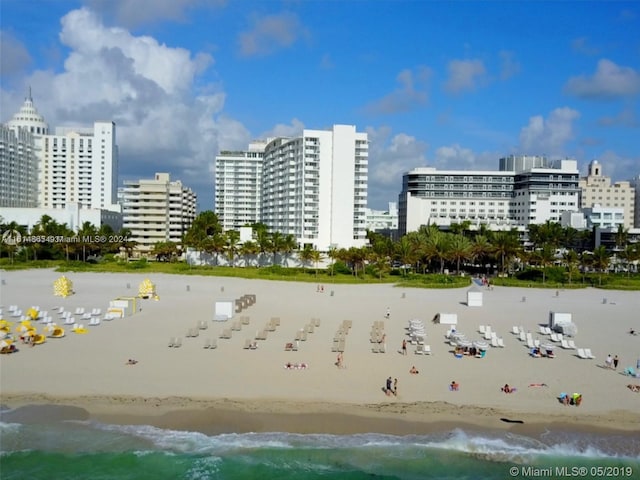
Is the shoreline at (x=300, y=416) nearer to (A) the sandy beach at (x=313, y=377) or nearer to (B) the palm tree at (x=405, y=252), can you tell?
(A) the sandy beach at (x=313, y=377)

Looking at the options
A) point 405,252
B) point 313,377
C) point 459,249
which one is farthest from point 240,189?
point 313,377

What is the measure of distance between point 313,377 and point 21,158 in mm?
126290

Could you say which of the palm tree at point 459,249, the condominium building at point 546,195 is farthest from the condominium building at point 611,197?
the palm tree at point 459,249

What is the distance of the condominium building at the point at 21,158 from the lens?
122 metres

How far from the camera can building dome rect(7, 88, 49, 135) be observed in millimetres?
143125

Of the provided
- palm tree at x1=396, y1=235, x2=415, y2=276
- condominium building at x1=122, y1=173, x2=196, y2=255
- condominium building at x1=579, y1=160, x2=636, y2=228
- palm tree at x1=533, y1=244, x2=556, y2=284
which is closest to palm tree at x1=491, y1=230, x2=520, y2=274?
palm tree at x1=533, y1=244, x2=556, y2=284

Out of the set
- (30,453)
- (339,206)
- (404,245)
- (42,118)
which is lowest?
(30,453)

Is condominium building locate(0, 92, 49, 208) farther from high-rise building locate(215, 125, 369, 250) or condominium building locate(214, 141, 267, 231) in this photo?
high-rise building locate(215, 125, 369, 250)

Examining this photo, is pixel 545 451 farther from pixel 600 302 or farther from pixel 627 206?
pixel 627 206

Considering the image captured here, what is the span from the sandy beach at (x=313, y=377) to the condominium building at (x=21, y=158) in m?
95.2

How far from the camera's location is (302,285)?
6078 centimetres

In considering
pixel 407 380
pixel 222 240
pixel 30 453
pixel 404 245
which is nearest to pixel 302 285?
pixel 404 245

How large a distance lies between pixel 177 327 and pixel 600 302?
37.9 meters

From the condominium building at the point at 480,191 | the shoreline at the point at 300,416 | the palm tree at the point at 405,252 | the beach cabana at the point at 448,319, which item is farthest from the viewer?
the condominium building at the point at 480,191
